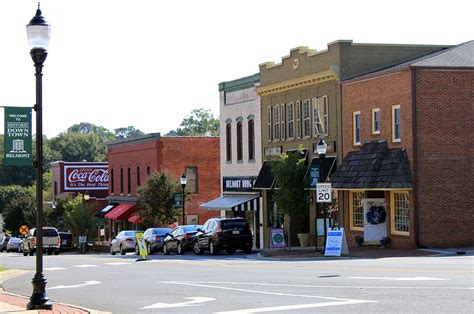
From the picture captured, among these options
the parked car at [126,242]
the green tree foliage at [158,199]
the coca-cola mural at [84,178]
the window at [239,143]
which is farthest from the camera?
the coca-cola mural at [84,178]

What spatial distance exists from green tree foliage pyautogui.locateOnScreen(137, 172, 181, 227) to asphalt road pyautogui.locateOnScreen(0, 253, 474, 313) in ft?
95.8

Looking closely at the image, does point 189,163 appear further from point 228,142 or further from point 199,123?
point 199,123

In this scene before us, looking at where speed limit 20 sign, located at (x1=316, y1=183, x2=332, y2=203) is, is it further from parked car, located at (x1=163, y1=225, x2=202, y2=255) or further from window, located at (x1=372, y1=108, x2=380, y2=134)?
parked car, located at (x1=163, y1=225, x2=202, y2=255)

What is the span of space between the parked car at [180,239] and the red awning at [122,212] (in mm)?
24968

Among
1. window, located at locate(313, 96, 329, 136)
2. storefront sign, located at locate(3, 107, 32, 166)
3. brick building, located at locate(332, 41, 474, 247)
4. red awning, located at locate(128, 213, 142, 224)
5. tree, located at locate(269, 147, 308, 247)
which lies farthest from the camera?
red awning, located at locate(128, 213, 142, 224)

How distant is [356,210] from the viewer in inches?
1634

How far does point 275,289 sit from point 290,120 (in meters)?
30.3

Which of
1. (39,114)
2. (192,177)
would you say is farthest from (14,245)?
(39,114)

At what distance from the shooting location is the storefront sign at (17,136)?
16609 millimetres

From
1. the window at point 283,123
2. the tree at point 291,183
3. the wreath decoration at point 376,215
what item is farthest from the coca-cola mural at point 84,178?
the wreath decoration at point 376,215

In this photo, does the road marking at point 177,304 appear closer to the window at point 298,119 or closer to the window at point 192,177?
the window at point 298,119

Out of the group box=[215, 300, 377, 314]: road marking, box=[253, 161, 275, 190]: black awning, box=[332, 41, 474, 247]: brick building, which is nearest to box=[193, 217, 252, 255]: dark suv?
box=[332, 41, 474, 247]: brick building

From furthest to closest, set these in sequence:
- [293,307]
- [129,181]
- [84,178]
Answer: [84,178] → [129,181] → [293,307]

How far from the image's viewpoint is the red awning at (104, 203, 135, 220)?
70.9m
